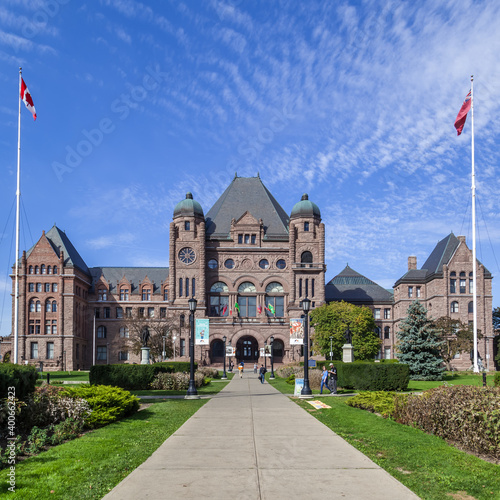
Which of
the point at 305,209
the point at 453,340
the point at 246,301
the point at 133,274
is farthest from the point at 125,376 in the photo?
the point at 133,274

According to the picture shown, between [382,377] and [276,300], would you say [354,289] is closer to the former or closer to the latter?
[276,300]

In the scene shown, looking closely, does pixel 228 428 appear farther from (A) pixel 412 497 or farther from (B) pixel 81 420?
(A) pixel 412 497

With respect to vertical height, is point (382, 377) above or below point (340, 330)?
below

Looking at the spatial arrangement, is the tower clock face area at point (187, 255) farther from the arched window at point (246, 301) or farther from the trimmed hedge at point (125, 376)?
the trimmed hedge at point (125, 376)

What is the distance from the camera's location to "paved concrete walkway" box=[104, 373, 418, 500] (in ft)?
26.9

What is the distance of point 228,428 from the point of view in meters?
15.1

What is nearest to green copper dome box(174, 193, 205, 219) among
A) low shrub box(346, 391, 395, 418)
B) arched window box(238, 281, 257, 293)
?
arched window box(238, 281, 257, 293)

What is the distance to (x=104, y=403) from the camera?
1614 cm

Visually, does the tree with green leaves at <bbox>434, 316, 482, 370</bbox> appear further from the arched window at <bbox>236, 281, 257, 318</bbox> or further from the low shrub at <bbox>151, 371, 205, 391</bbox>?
the low shrub at <bbox>151, 371, 205, 391</bbox>

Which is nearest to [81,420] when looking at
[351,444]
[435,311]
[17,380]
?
[17,380]

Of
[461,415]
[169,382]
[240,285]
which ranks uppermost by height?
[240,285]

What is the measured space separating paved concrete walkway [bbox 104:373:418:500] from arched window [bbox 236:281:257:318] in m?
68.1

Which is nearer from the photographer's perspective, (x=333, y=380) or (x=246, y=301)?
(x=333, y=380)

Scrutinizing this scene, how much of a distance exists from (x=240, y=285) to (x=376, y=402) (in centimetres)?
6491
